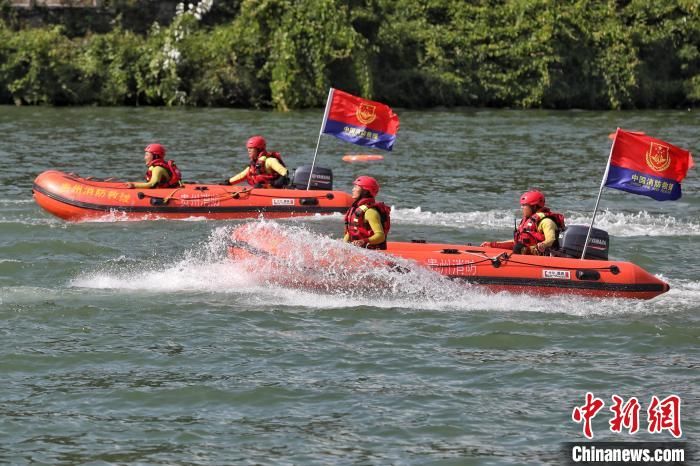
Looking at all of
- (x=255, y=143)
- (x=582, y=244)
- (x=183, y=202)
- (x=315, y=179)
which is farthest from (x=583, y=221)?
(x=183, y=202)

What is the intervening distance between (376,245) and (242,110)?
2202 centimetres

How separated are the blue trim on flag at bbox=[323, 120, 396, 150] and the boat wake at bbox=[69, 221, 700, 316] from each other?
16.7ft

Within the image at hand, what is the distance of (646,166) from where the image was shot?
1555 centimetres

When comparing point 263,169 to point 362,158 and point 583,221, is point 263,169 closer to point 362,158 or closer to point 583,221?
point 583,221

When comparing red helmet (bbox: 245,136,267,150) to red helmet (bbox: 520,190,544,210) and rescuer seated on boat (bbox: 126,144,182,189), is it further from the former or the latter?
red helmet (bbox: 520,190,544,210)

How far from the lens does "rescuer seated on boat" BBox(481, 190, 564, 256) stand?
15461mm

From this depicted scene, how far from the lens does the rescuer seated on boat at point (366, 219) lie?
15461 millimetres

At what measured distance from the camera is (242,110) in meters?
36.8

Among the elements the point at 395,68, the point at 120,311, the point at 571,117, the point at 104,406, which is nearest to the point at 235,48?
the point at 395,68

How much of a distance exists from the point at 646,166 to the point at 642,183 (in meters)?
0.22

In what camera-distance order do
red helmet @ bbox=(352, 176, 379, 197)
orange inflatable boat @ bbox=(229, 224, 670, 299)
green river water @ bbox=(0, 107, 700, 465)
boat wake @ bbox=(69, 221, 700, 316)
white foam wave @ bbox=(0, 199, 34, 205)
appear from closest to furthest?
green river water @ bbox=(0, 107, 700, 465) < boat wake @ bbox=(69, 221, 700, 316) < orange inflatable boat @ bbox=(229, 224, 670, 299) < red helmet @ bbox=(352, 176, 379, 197) < white foam wave @ bbox=(0, 199, 34, 205)

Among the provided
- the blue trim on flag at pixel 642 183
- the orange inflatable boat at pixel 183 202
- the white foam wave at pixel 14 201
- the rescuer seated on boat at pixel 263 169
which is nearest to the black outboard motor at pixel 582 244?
the blue trim on flag at pixel 642 183

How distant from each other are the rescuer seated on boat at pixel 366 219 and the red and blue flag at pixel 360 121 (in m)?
4.56

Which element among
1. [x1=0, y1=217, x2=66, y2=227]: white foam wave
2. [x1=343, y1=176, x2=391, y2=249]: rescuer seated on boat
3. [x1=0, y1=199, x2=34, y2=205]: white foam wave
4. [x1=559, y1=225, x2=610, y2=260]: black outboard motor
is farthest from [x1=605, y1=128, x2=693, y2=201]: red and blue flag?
[x1=0, y1=199, x2=34, y2=205]: white foam wave
